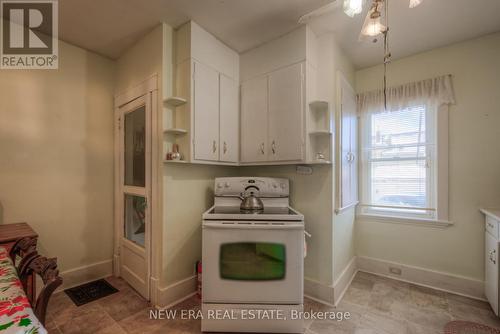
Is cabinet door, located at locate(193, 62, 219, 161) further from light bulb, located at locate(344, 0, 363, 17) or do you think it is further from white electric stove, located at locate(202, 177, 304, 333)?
light bulb, located at locate(344, 0, 363, 17)

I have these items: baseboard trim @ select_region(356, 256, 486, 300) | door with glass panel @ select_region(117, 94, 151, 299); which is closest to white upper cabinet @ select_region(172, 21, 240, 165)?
door with glass panel @ select_region(117, 94, 151, 299)

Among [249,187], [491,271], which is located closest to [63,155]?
[249,187]

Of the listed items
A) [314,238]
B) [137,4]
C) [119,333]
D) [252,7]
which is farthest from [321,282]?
[137,4]

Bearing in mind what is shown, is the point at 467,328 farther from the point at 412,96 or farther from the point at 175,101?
the point at 175,101

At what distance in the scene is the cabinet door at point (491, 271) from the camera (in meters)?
1.84

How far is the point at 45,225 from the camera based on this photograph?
218 centimetres

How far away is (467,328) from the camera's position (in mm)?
1737

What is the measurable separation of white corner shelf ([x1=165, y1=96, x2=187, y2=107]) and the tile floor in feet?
6.10

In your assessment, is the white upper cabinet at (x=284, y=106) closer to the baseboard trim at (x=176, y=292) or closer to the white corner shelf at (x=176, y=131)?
the white corner shelf at (x=176, y=131)

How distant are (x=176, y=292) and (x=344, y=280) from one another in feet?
5.61

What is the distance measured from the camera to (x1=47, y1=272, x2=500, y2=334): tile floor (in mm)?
1737

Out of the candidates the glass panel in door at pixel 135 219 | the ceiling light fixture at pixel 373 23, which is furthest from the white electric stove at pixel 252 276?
the ceiling light fixture at pixel 373 23

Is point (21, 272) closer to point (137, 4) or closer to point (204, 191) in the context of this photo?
point (204, 191)

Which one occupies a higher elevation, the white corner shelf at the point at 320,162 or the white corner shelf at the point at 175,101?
the white corner shelf at the point at 175,101
